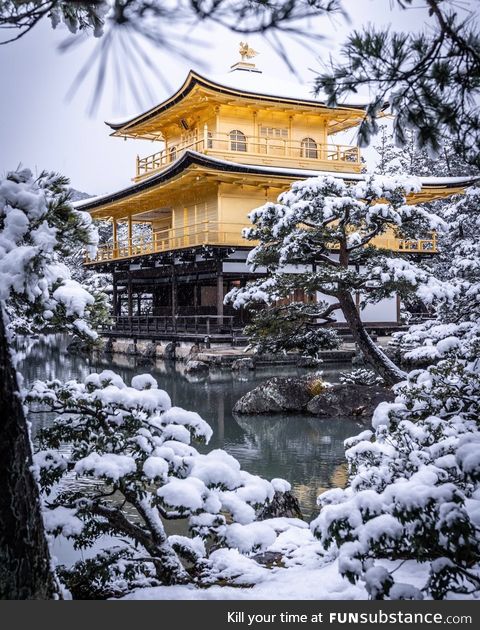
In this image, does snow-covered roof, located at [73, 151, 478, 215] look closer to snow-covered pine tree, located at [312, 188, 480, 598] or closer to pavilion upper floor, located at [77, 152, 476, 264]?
pavilion upper floor, located at [77, 152, 476, 264]

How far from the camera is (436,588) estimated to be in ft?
6.56

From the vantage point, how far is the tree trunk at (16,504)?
213 centimetres

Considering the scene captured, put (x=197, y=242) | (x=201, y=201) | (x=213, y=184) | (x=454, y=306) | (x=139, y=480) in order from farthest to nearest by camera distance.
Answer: (x=201, y=201) < (x=213, y=184) < (x=197, y=242) < (x=454, y=306) < (x=139, y=480)

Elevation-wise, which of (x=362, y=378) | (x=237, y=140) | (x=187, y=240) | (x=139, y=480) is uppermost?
(x=237, y=140)

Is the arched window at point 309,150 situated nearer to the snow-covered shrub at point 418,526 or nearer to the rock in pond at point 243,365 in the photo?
the rock in pond at point 243,365

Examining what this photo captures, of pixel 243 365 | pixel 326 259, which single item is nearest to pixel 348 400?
pixel 326 259

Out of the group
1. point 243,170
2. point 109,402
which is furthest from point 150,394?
point 243,170

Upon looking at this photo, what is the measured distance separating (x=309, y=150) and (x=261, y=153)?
1999 millimetres

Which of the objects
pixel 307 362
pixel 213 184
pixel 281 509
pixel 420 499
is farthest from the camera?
pixel 213 184

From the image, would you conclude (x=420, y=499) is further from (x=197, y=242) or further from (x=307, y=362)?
(x=197, y=242)

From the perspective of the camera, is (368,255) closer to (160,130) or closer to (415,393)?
(415,393)

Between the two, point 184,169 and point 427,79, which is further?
point 184,169

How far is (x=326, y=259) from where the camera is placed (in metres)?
8.45

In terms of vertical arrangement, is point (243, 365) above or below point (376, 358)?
below
